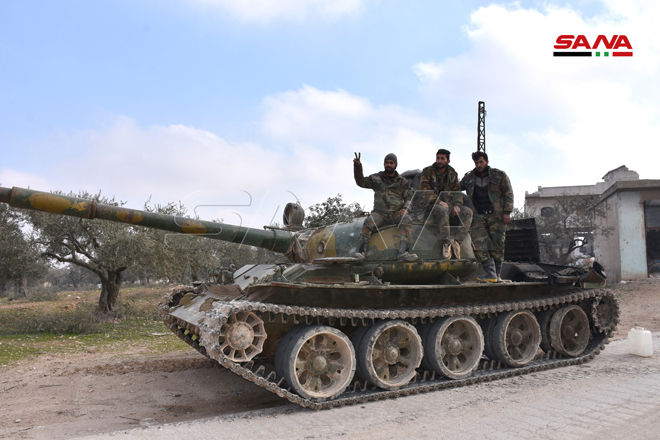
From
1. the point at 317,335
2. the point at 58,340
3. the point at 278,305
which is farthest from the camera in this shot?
the point at 58,340

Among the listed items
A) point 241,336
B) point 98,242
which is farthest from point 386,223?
point 98,242

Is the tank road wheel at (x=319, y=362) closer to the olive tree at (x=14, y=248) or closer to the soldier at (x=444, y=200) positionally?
the soldier at (x=444, y=200)

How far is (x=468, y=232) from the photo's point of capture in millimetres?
8836

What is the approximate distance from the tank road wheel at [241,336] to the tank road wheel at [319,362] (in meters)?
0.48

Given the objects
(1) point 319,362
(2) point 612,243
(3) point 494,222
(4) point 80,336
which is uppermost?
(2) point 612,243

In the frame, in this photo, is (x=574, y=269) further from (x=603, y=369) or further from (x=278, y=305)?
(x=278, y=305)

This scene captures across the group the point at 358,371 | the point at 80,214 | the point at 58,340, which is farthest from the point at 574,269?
the point at 58,340

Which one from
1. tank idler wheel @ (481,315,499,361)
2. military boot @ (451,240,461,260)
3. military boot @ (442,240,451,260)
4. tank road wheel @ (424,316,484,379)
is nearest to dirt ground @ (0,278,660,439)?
tank road wheel @ (424,316,484,379)

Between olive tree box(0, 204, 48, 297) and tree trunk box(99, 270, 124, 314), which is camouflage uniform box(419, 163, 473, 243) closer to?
tree trunk box(99, 270, 124, 314)

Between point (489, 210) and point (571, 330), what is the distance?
3152mm

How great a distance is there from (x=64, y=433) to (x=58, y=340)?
898 centimetres

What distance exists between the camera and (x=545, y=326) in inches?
375

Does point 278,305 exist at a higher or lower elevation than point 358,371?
higher

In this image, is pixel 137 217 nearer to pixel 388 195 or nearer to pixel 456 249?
pixel 388 195
